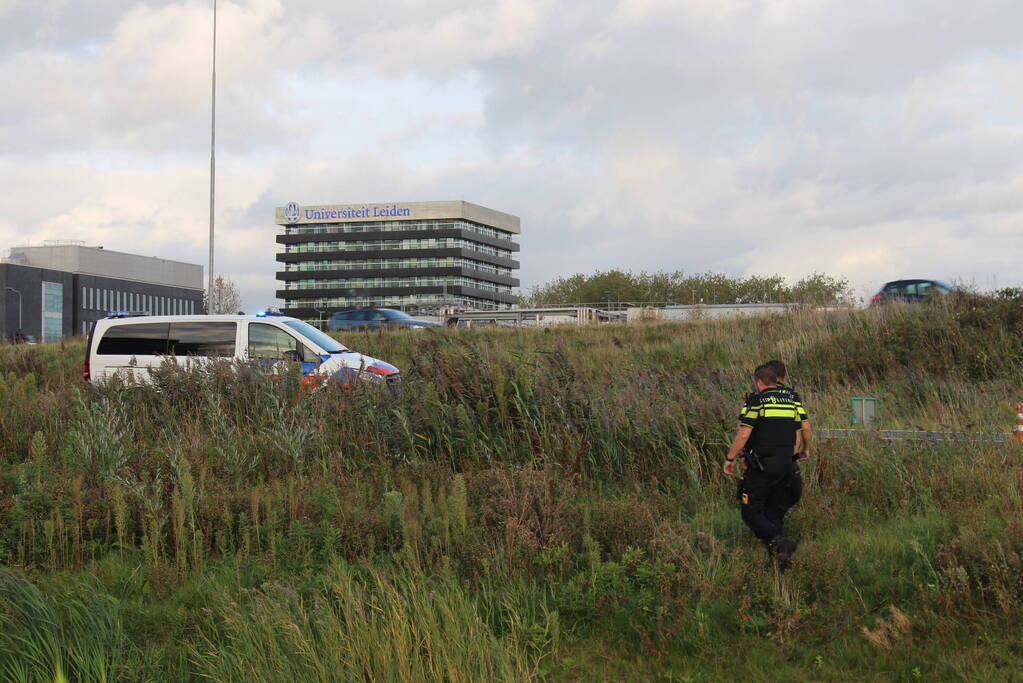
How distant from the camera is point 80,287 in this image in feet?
371

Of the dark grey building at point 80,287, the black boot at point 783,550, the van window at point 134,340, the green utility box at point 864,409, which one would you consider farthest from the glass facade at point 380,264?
the black boot at point 783,550

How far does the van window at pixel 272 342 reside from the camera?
13867mm

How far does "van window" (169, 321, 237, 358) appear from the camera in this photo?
14.3 metres

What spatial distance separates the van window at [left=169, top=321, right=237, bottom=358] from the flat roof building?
A: 115 metres

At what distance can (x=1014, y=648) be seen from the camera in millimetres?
5258

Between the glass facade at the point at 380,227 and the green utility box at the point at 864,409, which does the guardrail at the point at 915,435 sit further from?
the glass facade at the point at 380,227

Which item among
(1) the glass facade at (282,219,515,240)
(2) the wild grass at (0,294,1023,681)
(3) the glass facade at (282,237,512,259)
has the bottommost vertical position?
(2) the wild grass at (0,294,1023,681)

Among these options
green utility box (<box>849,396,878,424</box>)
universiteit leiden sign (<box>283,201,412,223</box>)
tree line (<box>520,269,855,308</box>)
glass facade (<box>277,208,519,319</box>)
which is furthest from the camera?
universiteit leiden sign (<box>283,201,412,223</box>)

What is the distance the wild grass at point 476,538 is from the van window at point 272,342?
2.49 metres

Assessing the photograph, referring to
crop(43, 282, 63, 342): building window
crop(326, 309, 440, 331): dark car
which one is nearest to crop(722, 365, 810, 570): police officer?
crop(326, 309, 440, 331): dark car

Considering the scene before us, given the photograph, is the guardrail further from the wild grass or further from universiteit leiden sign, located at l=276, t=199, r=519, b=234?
universiteit leiden sign, located at l=276, t=199, r=519, b=234

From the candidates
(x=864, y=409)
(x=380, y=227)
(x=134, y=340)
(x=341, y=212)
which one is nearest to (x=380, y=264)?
(x=380, y=227)

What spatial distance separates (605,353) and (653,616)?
15.4m

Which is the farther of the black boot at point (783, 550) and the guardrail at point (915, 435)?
the guardrail at point (915, 435)
